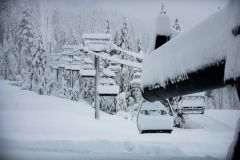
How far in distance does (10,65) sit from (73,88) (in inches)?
231

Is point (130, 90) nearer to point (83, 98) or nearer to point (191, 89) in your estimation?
point (83, 98)

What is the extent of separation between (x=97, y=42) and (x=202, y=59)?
41.7ft

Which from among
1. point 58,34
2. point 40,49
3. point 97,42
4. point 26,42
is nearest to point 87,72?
point 97,42

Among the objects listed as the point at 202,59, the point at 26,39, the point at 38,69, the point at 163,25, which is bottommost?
the point at 202,59

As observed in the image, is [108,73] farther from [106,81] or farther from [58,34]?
[58,34]

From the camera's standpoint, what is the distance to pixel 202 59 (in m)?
0.82

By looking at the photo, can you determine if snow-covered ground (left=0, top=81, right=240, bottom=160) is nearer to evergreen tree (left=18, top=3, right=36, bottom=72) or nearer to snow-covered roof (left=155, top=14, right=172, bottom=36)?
evergreen tree (left=18, top=3, right=36, bottom=72)

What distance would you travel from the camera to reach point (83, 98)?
109 ft

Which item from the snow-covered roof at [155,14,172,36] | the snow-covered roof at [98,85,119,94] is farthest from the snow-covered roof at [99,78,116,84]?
the snow-covered roof at [155,14,172,36]

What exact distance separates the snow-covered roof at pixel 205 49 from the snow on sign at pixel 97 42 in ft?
40.0

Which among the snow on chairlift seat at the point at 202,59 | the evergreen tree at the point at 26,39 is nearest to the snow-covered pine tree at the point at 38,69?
the evergreen tree at the point at 26,39

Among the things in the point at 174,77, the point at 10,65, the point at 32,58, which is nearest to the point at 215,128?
the point at 32,58

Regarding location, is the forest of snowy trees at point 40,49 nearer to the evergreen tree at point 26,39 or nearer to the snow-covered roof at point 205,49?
the evergreen tree at point 26,39

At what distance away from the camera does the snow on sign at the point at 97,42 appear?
13258mm
